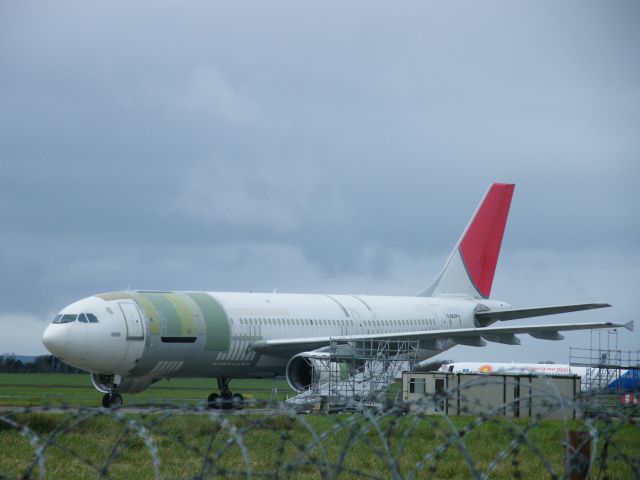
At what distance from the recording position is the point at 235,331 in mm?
37688

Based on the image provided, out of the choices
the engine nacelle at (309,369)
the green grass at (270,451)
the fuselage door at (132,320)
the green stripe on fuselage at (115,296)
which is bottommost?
the green grass at (270,451)

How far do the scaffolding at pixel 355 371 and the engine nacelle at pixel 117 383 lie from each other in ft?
16.7

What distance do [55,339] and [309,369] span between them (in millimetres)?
9179

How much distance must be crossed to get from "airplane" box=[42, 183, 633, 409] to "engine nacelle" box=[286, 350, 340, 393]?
0.05 meters

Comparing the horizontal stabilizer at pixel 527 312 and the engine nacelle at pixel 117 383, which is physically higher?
the horizontal stabilizer at pixel 527 312

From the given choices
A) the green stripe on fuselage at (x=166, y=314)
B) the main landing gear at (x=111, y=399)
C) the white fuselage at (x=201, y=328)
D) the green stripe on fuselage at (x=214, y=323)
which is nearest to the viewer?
the white fuselage at (x=201, y=328)

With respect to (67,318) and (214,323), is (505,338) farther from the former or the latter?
(67,318)

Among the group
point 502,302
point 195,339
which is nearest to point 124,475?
point 195,339

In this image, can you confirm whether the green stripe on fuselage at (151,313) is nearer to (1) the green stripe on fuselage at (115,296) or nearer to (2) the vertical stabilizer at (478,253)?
(1) the green stripe on fuselage at (115,296)

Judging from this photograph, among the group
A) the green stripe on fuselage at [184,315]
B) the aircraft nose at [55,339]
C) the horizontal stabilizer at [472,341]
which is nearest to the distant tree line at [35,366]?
the horizontal stabilizer at [472,341]

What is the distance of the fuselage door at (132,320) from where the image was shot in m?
34.6

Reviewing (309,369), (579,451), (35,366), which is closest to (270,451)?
(579,451)

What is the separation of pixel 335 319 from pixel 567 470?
30892 mm

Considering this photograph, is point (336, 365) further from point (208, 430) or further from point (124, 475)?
point (124, 475)
